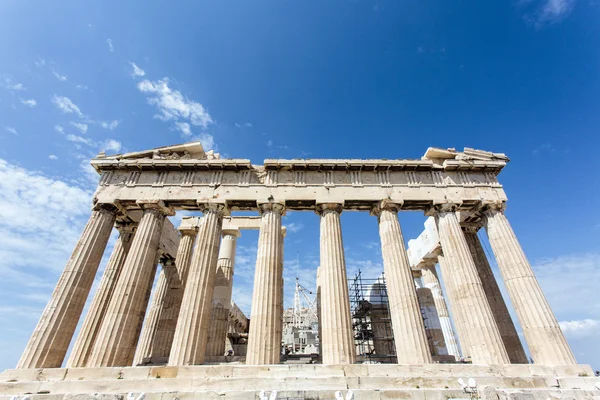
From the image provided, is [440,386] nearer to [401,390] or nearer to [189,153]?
[401,390]

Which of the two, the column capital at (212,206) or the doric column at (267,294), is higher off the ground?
the column capital at (212,206)

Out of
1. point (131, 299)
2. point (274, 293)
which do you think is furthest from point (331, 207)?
point (131, 299)

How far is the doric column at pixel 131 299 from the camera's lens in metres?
14.1

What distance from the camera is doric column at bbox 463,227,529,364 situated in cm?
1719

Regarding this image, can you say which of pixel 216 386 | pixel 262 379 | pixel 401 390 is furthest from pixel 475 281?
pixel 216 386

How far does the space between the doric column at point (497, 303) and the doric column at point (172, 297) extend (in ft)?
65.8

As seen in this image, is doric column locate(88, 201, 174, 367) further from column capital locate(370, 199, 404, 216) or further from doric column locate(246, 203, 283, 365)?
column capital locate(370, 199, 404, 216)

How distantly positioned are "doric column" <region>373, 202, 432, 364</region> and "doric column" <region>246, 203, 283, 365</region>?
6.01 metres

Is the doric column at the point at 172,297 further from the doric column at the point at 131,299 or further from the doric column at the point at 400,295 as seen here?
the doric column at the point at 400,295

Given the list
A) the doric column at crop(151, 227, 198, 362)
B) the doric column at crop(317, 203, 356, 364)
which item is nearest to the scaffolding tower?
the doric column at crop(317, 203, 356, 364)

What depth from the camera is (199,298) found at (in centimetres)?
1523

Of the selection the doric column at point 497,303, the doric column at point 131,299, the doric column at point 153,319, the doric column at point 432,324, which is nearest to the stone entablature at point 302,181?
the doric column at point 131,299

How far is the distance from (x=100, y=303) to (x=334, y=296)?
1361cm

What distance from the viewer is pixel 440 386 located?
11836mm
